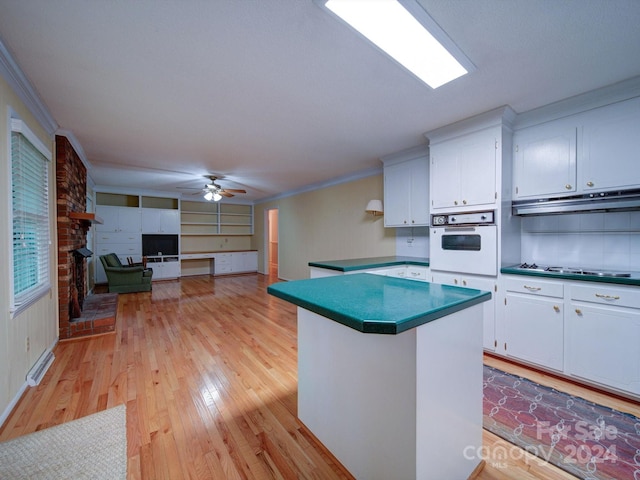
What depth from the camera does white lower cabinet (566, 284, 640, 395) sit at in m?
1.98

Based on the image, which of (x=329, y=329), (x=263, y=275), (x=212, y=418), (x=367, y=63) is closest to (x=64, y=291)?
(x=212, y=418)

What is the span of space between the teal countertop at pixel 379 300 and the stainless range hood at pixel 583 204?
5.89ft

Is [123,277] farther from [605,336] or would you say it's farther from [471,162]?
[605,336]

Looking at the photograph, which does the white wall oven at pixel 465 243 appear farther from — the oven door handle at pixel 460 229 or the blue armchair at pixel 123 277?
the blue armchair at pixel 123 277

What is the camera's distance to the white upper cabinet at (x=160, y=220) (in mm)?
7090

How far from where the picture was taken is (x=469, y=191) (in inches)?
112

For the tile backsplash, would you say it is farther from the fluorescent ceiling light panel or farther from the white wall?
the fluorescent ceiling light panel

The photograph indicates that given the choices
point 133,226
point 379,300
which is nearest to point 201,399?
point 379,300

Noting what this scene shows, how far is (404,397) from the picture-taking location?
1107 mm

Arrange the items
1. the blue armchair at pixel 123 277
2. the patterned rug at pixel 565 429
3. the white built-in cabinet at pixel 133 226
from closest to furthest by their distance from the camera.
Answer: the patterned rug at pixel 565 429 < the blue armchair at pixel 123 277 < the white built-in cabinet at pixel 133 226

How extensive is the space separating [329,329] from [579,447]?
1.66m

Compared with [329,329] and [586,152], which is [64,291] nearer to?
[329,329]

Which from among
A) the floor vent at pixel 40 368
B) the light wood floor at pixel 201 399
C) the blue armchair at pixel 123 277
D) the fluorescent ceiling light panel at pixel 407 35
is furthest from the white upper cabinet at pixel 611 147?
the blue armchair at pixel 123 277

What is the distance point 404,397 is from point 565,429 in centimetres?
150
